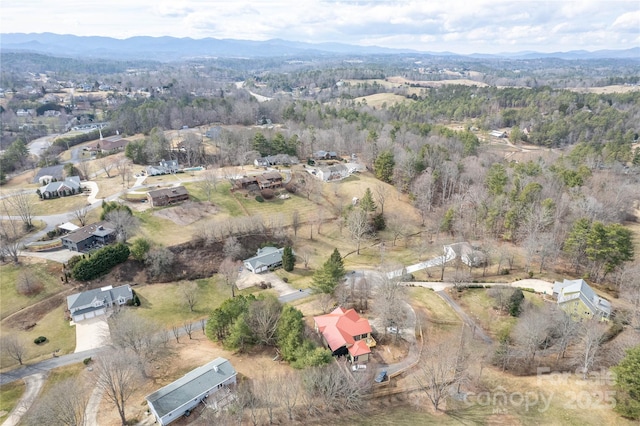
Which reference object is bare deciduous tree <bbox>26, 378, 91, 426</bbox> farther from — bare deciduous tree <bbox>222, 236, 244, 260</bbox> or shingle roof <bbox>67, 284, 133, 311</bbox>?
bare deciduous tree <bbox>222, 236, 244, 260</bbox>

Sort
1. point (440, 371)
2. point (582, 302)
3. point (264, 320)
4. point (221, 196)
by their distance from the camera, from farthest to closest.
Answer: point (221, 196), point (582, 302), point (264, 320), point (440, 371)

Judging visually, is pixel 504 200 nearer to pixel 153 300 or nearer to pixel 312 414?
pixel 312 414

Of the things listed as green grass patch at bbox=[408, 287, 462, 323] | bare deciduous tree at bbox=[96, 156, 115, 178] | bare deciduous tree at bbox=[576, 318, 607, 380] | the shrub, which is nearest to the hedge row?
the shrub

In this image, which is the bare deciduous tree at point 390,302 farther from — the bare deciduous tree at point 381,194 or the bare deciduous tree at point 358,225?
the bare deciduous tree at point 381,194

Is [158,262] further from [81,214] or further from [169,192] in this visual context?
[81,214]

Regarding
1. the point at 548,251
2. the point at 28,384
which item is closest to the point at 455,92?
the point at 548,251

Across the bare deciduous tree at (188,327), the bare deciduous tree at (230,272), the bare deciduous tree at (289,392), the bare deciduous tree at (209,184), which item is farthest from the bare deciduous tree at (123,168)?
the bare deciduous tree at (289,392)

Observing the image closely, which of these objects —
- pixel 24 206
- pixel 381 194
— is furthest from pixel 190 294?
pixel 381 194
